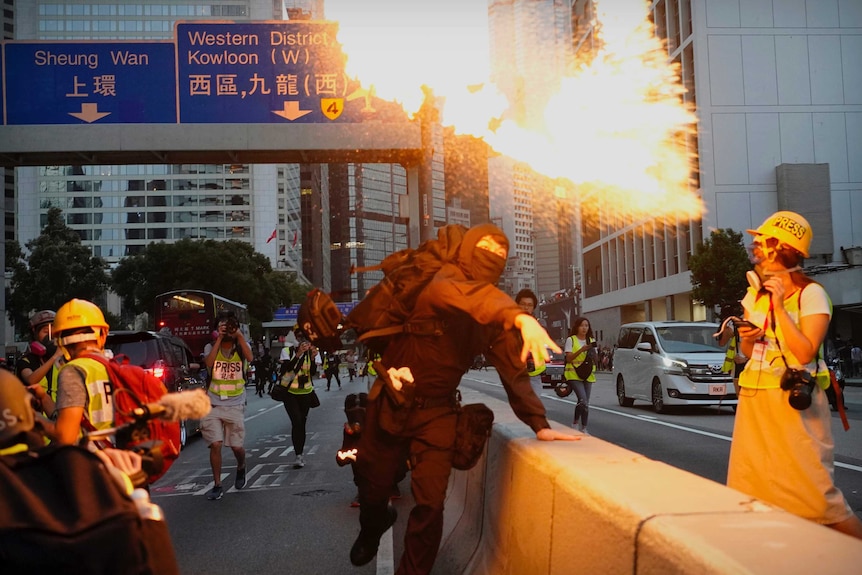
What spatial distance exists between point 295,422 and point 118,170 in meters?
123

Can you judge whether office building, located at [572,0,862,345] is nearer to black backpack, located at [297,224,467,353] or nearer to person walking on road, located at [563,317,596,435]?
person walking on road, located at [563,317,596,435]

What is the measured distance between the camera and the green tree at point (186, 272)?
56.6 m

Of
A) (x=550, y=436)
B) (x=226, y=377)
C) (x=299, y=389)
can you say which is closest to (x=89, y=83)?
(x=299, y=389)

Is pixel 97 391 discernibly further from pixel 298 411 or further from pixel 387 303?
pixel 298 411

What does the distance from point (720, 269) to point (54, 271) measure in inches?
1423

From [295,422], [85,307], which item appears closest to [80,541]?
[85,307]

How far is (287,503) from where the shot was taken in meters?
8.42

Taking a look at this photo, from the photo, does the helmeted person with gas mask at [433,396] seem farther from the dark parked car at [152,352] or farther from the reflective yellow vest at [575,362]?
the dark parked car at [152,352]

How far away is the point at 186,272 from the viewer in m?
56.3

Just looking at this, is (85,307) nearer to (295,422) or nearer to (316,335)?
(316,335)

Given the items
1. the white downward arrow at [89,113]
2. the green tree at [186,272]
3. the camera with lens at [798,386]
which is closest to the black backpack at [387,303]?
the camera with lens at [798,386]

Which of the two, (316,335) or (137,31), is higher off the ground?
(137,31)

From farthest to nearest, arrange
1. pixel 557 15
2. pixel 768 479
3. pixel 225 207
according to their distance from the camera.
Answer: pixel 225 207
pixel 557 15
pixel 768 479

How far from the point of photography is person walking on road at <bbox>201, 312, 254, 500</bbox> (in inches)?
369
